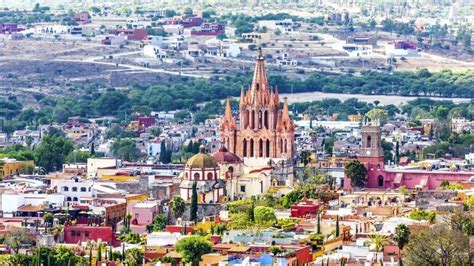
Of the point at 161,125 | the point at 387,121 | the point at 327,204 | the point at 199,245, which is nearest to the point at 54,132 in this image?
the point at 161,125

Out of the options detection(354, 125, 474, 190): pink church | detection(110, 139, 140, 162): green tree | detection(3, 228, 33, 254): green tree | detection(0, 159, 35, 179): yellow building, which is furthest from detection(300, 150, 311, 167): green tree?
detection(3, 228, 33, 254): green tree

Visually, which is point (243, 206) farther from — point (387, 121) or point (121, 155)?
point (387, 121)

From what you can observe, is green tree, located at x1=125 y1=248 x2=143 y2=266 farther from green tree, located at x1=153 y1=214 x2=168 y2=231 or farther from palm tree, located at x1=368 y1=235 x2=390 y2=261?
green tree, located at x1=153 y1=214 x2=168 y2=231

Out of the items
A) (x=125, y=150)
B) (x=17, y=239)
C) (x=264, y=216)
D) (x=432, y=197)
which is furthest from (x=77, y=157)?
(x=17, y=239)

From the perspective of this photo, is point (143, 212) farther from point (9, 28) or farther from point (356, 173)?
point (9, 28)

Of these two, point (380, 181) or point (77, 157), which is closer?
point (380, 181)
